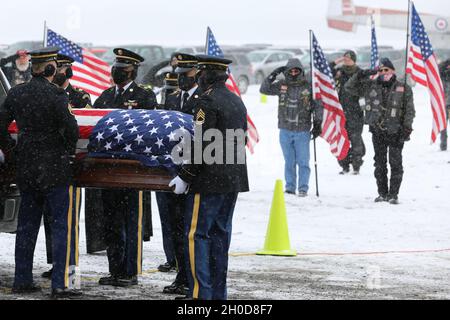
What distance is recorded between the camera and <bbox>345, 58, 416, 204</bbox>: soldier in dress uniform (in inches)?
650

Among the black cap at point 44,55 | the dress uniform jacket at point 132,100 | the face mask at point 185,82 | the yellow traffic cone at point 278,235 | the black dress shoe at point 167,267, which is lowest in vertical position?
the black dress shoe at point 167,267

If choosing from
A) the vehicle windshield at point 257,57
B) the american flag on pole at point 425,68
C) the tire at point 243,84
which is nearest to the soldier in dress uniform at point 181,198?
the american flag on pole at point 425,68

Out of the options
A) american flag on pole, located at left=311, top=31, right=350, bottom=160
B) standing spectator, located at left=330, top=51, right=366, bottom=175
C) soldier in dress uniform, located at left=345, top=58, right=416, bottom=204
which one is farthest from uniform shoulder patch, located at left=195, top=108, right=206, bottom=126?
standing spectator, located at left=330, top=51, right=366, bottom=175

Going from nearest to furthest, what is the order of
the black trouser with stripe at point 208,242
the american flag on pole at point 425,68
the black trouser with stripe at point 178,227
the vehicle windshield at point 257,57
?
the black trouser with stripe at point 208,242 < the black trouser with stripe at point 178,227 < the american flag on pole at point 425,68 < the vehicle windshield at point 257,57

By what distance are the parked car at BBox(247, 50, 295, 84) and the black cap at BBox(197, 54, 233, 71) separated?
38.2 m

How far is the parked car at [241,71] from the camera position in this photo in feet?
142

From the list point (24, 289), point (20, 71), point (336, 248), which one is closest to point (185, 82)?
point (24, 289)

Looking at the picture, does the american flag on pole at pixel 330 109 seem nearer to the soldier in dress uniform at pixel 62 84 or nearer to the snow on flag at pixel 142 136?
the soldier in dress uniform at pixel 62 84

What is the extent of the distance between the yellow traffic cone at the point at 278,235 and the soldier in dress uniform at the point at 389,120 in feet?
14.1

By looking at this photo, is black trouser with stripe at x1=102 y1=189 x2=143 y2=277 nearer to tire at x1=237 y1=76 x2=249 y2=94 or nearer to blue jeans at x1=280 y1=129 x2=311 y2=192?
blue jeans at x1=280 y1=129 x2=311 y2=192

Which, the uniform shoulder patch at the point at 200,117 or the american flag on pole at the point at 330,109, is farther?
the american flag on pole at the point at 330,109

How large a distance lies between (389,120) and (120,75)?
6.82 meters

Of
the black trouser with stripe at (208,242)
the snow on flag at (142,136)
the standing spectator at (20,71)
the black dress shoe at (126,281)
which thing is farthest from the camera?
the standing spectator at (20,71)

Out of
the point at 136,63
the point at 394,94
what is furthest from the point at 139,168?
the point at 394,94
